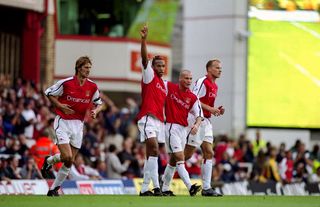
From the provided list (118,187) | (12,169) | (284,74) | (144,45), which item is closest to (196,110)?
(144,45)

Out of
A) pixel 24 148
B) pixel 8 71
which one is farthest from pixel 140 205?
pixel 8 71

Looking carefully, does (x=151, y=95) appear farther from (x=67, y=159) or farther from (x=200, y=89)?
(x=67, y=159)

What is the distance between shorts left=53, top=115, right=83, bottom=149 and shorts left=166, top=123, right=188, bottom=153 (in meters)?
1.79

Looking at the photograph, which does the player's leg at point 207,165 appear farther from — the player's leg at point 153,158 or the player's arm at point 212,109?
the player's leg at point 153,158

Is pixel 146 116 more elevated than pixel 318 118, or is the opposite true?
pixel 146 116

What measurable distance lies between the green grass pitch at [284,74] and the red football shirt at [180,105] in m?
22.1

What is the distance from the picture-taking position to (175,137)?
23406 mm

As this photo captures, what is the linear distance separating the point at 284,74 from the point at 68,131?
24.2 metres

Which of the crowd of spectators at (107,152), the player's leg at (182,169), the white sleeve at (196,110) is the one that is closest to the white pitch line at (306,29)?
the crowd of spectators at (107,152)

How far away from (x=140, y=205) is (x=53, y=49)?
23.9m

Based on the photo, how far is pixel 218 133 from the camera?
Answer: 45.1 m

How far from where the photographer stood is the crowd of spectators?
3002cm

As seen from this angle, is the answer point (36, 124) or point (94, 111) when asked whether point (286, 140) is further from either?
point (94, 111)

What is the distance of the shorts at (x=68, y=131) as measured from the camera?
73.2 ft
